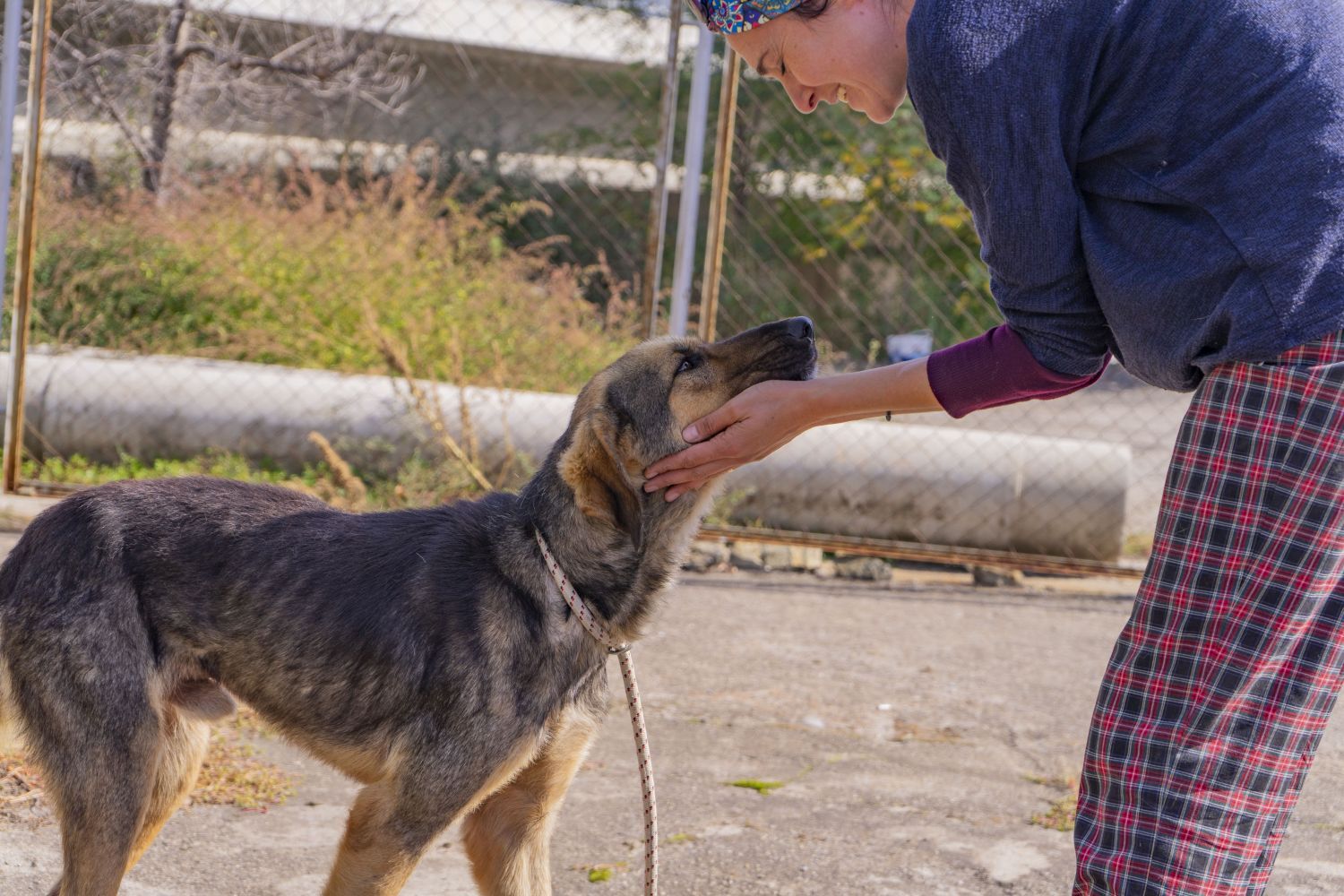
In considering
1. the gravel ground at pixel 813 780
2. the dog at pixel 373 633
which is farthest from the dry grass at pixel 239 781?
the dog at pixel 373 633

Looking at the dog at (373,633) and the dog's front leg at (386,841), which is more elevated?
the dog at (373,633)

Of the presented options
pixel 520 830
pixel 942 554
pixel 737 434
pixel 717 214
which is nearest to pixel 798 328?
pixel 737 434

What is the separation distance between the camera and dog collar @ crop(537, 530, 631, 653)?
3.15 meters

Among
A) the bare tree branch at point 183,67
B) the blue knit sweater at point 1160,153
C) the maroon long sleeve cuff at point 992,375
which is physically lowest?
the maroon long sleeve cuff at point 992,375

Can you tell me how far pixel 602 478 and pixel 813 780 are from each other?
1924mm

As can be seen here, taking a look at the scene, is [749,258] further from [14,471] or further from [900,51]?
[900,51]

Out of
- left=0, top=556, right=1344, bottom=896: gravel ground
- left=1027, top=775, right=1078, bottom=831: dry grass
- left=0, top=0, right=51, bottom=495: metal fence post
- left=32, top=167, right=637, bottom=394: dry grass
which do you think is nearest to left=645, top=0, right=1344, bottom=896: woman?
left=0, top=556, right=1344, bottom=896: gravel ground

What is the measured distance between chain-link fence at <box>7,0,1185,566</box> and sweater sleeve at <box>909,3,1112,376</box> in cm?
537

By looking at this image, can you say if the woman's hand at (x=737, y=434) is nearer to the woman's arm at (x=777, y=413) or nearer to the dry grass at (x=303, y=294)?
the woman's arm at (x=777, y=413)

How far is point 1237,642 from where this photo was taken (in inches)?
80.4

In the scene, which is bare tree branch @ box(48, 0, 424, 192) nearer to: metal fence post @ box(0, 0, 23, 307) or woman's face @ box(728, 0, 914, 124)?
metal fence post @ box(0, 0, 23, 307)

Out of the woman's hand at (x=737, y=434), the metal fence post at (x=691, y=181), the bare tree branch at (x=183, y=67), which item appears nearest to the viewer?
the woman's hand at (x=737, y=434)

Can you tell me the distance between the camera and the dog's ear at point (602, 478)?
10.4ft

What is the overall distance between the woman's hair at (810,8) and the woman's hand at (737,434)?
0.78 m
